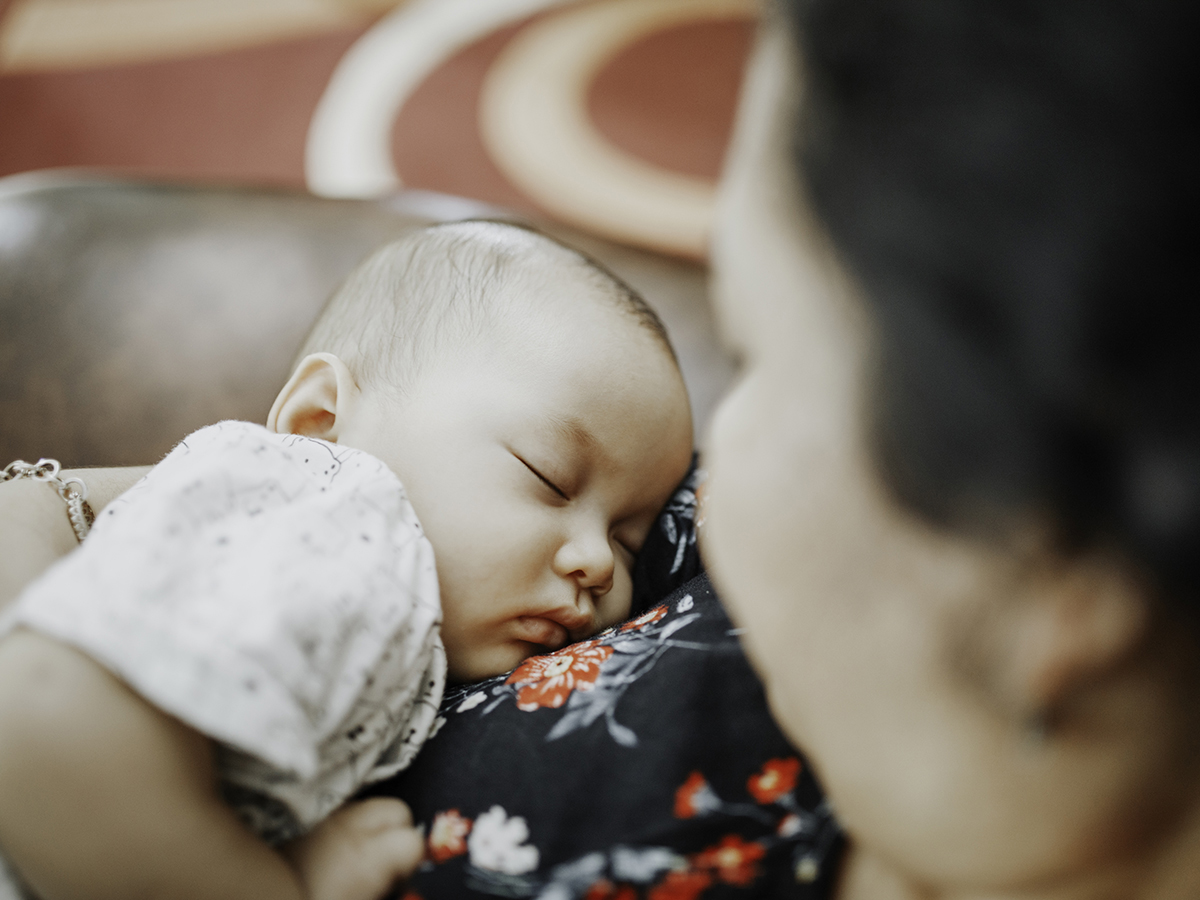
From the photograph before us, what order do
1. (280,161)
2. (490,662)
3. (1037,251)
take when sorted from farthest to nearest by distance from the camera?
1. (280,161)
2. (490,662)
3. (1037,251)

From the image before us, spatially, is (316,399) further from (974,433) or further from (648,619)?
(974,433)

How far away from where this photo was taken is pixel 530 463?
75 cm

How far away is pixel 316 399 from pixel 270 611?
31cm

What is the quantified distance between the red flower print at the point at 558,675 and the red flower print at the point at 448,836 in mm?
80

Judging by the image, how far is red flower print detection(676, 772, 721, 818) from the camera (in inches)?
21.0

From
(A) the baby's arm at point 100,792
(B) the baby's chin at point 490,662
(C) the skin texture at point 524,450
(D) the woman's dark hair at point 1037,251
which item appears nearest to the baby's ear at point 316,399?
(C) the skin texture at point 524,450

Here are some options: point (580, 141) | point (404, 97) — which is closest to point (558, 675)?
point (580, 141)

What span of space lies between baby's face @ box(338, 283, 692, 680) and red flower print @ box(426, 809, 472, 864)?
0.54ft

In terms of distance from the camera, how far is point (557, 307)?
2.65ft

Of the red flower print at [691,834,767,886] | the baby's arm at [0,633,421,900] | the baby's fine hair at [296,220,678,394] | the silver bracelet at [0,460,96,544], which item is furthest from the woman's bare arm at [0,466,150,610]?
the red flower print at [691,834,767,886]

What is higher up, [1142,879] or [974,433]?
[974,433]

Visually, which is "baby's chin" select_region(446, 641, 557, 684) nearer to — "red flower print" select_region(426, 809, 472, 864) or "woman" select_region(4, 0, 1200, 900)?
"red flower print" select_region(426, 809, 472, 864)

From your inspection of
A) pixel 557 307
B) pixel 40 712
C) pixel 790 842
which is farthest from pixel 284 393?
pixel 790 842

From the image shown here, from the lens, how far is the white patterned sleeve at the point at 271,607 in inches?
19.2
